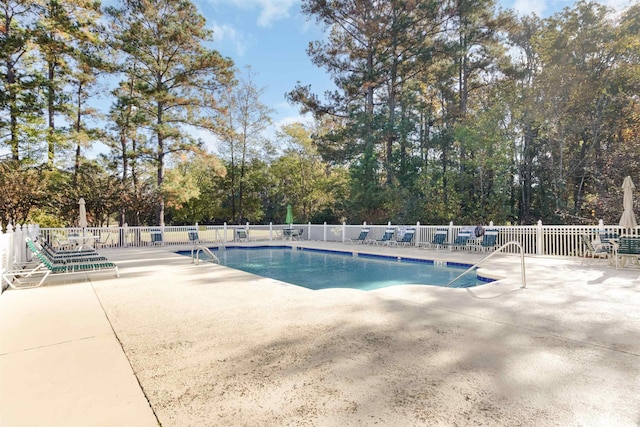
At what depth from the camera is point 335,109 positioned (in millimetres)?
20312

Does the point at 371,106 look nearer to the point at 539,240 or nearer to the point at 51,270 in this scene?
the point at 539,240

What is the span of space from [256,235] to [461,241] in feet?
32.0

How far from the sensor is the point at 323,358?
265cm

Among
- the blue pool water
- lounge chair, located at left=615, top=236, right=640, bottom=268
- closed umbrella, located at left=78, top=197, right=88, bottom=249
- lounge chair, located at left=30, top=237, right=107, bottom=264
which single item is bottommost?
the blue pool water

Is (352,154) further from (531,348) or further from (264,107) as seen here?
(531,348)

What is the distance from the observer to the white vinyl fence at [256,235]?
7836mm

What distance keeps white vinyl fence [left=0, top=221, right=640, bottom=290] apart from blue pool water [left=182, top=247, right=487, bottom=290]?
8.12ft

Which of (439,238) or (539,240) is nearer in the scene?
(539,240)

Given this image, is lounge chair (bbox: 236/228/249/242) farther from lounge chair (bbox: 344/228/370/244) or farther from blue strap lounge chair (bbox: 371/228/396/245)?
blue strap lounge chair (bbox: 371/228/396/245)

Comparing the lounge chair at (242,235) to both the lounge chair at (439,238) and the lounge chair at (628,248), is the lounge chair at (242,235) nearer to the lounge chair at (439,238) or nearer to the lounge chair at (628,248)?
the lounge chair at (439,238)

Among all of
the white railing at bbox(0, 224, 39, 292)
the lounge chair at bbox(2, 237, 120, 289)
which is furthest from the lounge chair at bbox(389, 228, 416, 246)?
the white railing at bbox(0, 224, 39, 292)

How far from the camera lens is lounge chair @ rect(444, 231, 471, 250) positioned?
10.9 m

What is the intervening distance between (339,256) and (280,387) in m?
9.94

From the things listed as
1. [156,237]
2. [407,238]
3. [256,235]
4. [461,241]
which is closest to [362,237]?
[407,238]
